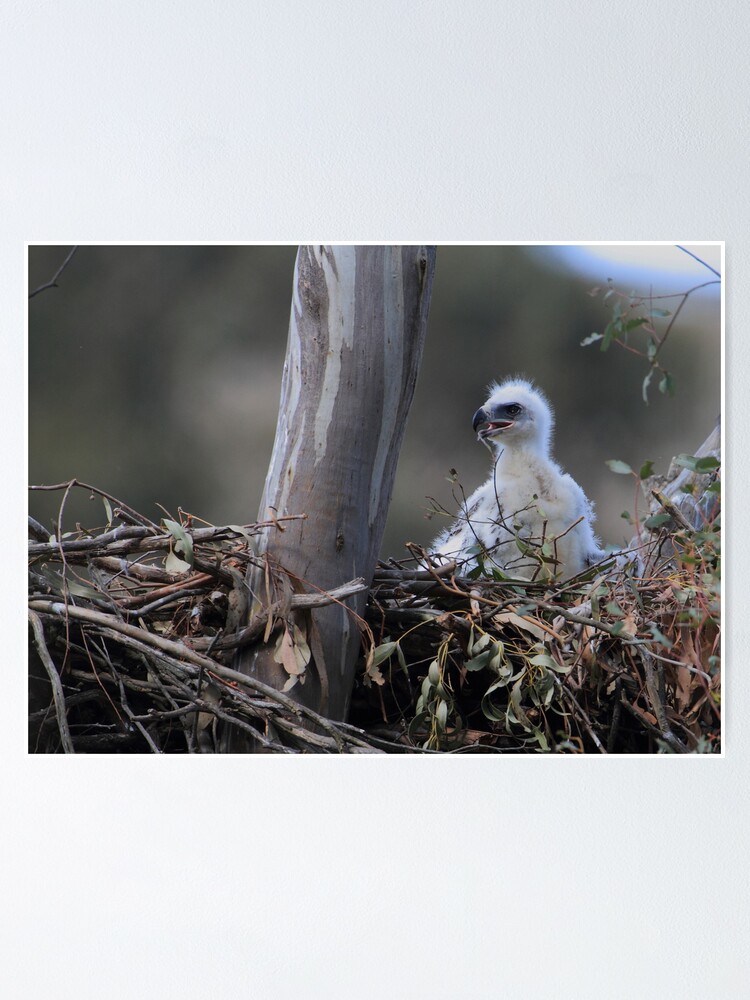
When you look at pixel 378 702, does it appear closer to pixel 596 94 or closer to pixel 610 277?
pixel 610 277

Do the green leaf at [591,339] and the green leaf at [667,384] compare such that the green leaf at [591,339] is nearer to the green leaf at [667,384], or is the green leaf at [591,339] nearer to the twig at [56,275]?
the green leaf at [667,384]

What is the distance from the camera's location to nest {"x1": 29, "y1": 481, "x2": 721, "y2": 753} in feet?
5.74

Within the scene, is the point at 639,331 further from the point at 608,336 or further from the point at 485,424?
the point at 485,424

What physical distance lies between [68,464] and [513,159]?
31.2 inches

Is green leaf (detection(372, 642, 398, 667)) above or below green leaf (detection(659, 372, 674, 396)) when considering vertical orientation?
below

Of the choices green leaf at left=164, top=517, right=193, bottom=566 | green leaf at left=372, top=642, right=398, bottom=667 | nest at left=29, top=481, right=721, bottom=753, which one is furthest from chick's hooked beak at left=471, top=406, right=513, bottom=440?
green leaf at left=164, top=517, right=193, bottom=566

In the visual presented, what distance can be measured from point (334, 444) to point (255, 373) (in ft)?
0.50

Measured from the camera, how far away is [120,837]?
1797 mm

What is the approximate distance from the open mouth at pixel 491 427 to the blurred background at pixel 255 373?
2cm

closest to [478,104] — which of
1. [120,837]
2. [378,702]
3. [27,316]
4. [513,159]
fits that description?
[513,159]

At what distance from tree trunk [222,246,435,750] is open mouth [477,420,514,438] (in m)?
0.11

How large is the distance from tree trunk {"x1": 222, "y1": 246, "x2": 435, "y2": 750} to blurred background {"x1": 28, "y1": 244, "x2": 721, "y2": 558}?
0.03m

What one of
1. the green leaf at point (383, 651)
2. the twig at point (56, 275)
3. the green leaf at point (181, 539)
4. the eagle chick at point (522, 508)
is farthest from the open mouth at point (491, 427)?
the twig at point (56, 275)

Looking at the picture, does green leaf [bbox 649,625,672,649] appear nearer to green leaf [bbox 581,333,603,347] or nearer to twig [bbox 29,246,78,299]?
green leaf [bbox 581,333,603,347]
